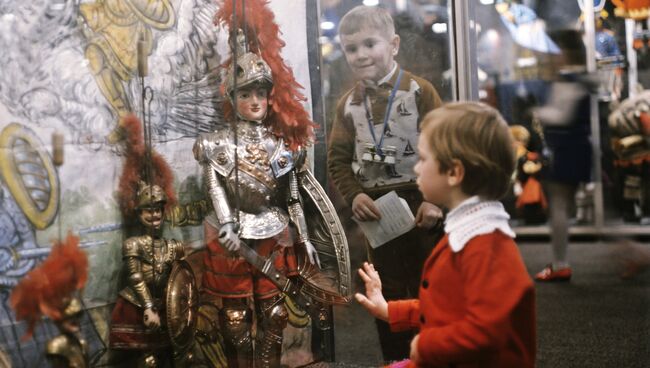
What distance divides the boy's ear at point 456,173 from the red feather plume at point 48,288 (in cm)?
109

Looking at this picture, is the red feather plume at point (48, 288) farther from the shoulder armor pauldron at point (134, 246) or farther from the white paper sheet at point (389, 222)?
the white paper sheet at point (389, 222)

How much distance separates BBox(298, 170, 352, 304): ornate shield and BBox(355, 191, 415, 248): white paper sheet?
0.19m

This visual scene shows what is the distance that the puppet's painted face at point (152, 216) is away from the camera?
2594 mm

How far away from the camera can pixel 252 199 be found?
2.80 m

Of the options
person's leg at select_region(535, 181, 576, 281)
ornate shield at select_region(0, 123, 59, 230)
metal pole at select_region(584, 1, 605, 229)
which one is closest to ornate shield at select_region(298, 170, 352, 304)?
person's leg at select_region(535, 181, 576, 281)

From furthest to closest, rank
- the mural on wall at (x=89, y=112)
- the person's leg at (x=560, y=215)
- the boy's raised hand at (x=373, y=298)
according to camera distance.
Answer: the person's leg at (x=560, y=215)
the mural on wall at (x=89, y=112)
the boy's raised hand at (x=373, y=298)

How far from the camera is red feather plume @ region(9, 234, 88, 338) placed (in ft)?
6.73

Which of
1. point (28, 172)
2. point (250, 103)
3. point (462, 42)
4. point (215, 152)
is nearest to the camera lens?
point (28, 172)

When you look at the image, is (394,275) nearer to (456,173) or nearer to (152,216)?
(152,216)

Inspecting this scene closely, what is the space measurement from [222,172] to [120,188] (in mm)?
384

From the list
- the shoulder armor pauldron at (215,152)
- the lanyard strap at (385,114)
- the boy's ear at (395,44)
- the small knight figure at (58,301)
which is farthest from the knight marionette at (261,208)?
the small knight figure at (58,301)

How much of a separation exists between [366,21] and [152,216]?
1234 millimetres

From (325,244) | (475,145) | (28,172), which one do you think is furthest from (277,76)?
(475,145)

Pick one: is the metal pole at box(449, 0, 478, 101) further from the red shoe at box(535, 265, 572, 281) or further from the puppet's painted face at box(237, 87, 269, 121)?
the puppet's painted face at box(237, 87, 269, 121)
